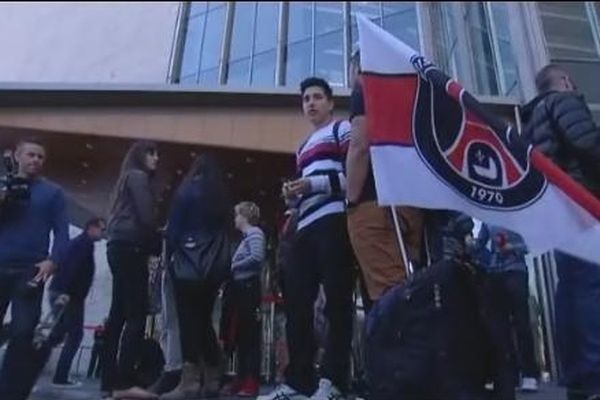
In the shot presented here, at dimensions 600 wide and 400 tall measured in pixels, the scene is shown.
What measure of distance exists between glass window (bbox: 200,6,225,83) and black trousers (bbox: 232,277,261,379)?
8812 millimetres

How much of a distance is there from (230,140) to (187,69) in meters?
6.37

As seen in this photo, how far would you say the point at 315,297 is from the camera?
3.50 meters

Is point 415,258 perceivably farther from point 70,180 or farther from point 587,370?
point 70,180

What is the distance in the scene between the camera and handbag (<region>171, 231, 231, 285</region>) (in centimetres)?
414

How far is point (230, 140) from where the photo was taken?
7926 millimetres

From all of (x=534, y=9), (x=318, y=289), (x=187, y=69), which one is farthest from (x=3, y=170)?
(x=187, y=69)

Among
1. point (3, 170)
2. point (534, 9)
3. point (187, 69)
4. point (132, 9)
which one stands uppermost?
point (132, 9)

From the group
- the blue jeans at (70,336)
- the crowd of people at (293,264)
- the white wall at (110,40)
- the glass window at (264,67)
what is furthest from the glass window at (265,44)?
the crowd of people at (293,264)

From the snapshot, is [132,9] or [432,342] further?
[132,9]

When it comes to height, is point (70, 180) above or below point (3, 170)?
above

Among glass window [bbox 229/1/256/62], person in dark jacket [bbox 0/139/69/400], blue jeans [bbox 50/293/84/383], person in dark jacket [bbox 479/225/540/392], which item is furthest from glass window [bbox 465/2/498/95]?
person in dark jacket [bbox 0/139/69/400]

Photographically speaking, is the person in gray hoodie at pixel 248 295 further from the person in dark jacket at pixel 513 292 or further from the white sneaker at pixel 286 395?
the person in dark jacket at pixel 513 292

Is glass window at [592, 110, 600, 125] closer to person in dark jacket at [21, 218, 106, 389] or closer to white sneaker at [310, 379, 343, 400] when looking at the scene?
white sneaker at [310, 379, 343, 400]

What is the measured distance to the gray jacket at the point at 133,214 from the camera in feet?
13.0
